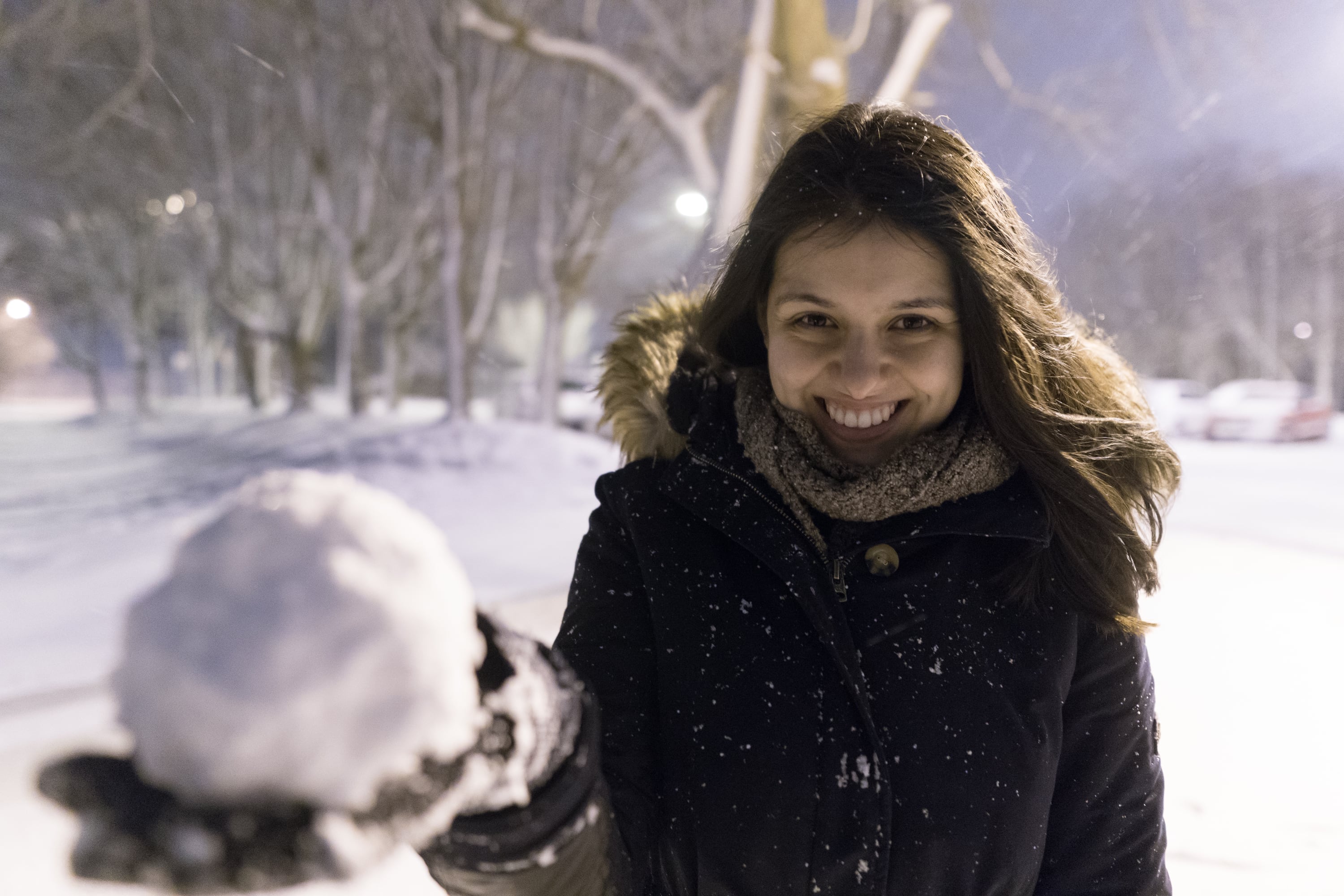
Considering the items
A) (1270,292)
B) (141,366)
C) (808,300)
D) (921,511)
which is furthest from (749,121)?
(141,366)

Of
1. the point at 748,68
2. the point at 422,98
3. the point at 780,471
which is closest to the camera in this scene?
the point at 780,471

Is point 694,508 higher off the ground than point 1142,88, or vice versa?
point 1142,88

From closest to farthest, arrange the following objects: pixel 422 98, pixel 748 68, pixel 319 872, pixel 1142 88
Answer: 1. pixel 319 872
2. pixel 748 68
3. pixel 1142 88
4. pixel 422 98

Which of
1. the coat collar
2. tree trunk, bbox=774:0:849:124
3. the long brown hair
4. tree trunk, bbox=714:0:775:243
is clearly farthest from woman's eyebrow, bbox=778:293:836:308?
tree trunk, bbox=774:0:849:124

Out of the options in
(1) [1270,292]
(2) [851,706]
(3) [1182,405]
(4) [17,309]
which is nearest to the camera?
(2) [851,706]

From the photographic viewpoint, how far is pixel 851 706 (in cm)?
105

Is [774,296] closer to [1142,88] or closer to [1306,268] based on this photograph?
[1142,88]

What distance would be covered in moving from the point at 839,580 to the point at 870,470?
19 cm

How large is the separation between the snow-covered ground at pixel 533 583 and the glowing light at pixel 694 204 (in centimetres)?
269

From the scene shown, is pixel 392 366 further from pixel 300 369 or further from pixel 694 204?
pixel 694 204

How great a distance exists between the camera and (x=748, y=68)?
17.9 ft

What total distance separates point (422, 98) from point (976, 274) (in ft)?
31.0

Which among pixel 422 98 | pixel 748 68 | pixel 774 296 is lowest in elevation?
pixel 774 296

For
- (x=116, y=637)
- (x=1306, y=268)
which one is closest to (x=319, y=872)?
(x=116, y=637)
